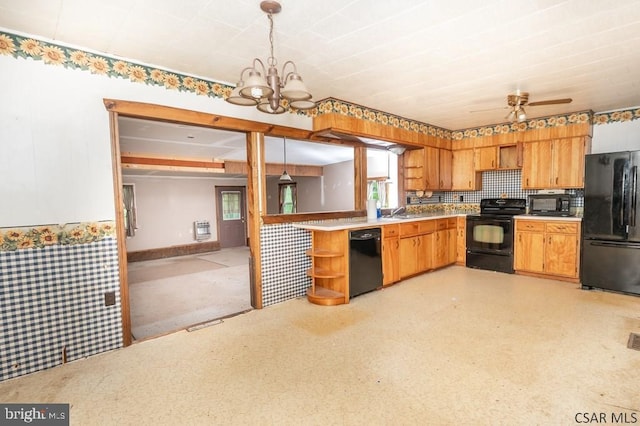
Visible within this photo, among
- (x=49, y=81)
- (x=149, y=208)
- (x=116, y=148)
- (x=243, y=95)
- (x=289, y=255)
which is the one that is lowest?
(x=289, y=255)

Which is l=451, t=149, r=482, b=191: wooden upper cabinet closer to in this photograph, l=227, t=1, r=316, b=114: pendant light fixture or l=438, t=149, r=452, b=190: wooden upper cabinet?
l=438, t=149, r=452, b=190: wooden upper cabinet

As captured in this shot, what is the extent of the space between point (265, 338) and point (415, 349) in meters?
1.32

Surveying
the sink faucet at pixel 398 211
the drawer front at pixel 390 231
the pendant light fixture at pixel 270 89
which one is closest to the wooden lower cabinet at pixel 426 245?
the drawer front at pixel 390 231

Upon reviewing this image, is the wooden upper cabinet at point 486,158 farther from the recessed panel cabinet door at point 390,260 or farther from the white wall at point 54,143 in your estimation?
the white wall at point 54,143

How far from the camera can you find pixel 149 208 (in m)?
7.81

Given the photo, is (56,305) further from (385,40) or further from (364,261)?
(385,40)

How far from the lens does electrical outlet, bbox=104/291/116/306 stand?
108 inches

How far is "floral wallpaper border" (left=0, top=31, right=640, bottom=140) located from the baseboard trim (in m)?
5.50

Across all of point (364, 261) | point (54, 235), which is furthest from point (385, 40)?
point (54, 235)

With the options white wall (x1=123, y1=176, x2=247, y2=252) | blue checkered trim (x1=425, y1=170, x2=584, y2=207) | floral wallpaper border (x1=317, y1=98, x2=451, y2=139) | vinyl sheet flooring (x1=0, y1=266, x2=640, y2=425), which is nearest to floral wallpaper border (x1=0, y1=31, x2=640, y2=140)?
floral wallpaper border (x1=317, y1=98, x2=451, y2=139)

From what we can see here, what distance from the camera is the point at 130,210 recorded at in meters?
7.54

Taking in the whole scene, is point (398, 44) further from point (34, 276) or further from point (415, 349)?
point (34, 276)

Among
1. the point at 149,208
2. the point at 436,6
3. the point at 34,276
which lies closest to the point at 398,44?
the point at 436,6

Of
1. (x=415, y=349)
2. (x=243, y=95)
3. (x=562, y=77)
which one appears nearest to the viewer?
(x=243, y=95)
